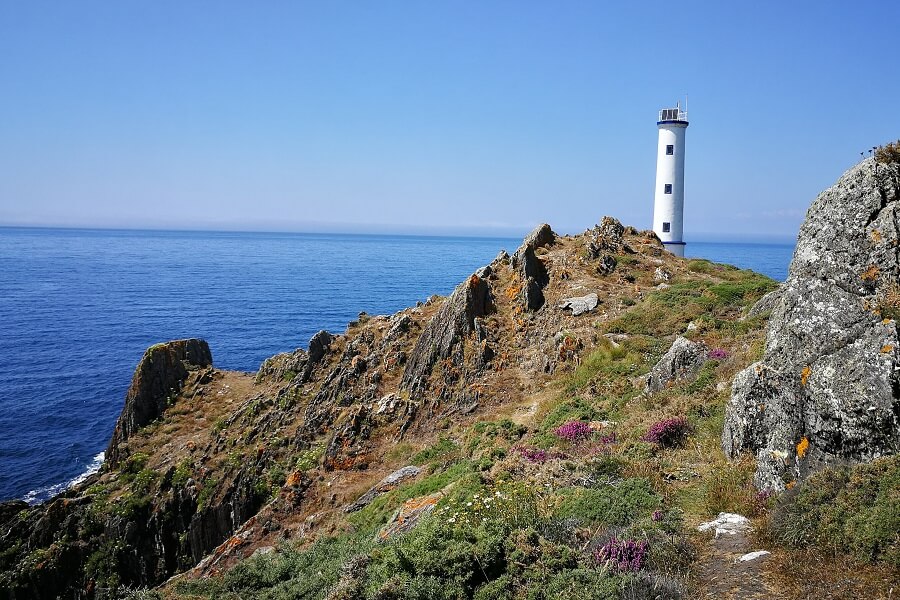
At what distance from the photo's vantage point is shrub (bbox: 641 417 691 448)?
13.0 metres

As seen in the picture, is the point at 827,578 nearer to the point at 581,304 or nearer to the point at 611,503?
the point at 611,503

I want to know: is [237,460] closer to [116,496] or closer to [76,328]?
[116,496]

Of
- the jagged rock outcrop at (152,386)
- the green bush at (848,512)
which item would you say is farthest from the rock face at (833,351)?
the jagged rock outcrop at (152,386)

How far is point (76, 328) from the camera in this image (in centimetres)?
6656

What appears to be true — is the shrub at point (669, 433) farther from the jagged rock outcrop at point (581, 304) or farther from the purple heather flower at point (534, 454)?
the jagged rock outcrop at point (581, 304)

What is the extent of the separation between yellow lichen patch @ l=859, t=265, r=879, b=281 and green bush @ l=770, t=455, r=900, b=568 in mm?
3664

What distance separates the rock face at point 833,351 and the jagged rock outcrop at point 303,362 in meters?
22.3

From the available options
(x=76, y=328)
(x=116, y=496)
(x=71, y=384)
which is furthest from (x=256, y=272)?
(x=116, y=496)

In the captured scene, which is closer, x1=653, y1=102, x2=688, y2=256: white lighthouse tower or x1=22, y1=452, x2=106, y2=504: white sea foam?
x1=22, y1=452, x2=106, y2=504: white sea foam

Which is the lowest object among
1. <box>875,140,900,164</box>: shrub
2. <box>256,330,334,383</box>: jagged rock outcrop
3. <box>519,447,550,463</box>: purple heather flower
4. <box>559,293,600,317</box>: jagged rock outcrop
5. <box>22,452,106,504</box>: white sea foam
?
<box>22,452,106,504</box>: white sea foam

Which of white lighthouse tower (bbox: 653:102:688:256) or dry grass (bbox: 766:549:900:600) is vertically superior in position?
white lighthouse tower (bbox: 653:102:688:256)

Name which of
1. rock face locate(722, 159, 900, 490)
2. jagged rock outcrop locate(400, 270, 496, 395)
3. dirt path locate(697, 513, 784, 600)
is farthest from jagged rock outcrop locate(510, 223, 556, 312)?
dirt path locate(697, 513, 784, 600)

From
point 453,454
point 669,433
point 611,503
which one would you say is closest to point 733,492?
point 611,503

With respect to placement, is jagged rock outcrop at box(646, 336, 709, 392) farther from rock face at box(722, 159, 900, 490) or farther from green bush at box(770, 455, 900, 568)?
green bush at box(770, 455, 900, 568)
